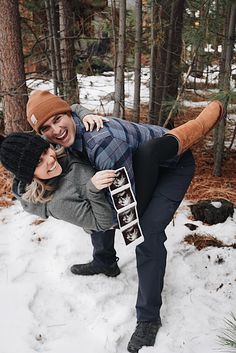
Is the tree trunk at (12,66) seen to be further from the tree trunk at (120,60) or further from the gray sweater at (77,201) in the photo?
the gray sweater at (77,201)

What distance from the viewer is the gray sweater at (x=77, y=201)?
6.68ft

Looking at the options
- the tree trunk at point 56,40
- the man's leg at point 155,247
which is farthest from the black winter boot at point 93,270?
the tree trunk at point 56,40

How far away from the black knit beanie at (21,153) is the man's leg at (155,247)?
837 mm

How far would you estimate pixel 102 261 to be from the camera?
3.03 metres

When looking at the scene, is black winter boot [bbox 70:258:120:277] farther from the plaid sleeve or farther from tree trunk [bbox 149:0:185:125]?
tree trunk [bbox 149:0:185:125]

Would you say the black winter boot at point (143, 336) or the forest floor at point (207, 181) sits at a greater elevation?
the black winter boot at point (143, 336)

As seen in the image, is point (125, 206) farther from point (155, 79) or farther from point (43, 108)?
point (155, 79)

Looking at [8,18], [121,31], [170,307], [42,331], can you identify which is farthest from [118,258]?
[8,18]

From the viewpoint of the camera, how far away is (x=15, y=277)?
3031 millimetres

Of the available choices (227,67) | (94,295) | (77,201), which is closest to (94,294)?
(94,295)

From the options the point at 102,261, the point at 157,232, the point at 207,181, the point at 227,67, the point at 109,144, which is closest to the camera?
the point at 109,144

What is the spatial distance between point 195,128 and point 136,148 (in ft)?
1.51

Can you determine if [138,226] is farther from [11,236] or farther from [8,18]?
[8,18]

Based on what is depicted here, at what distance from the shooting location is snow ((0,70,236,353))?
2.43 metres
